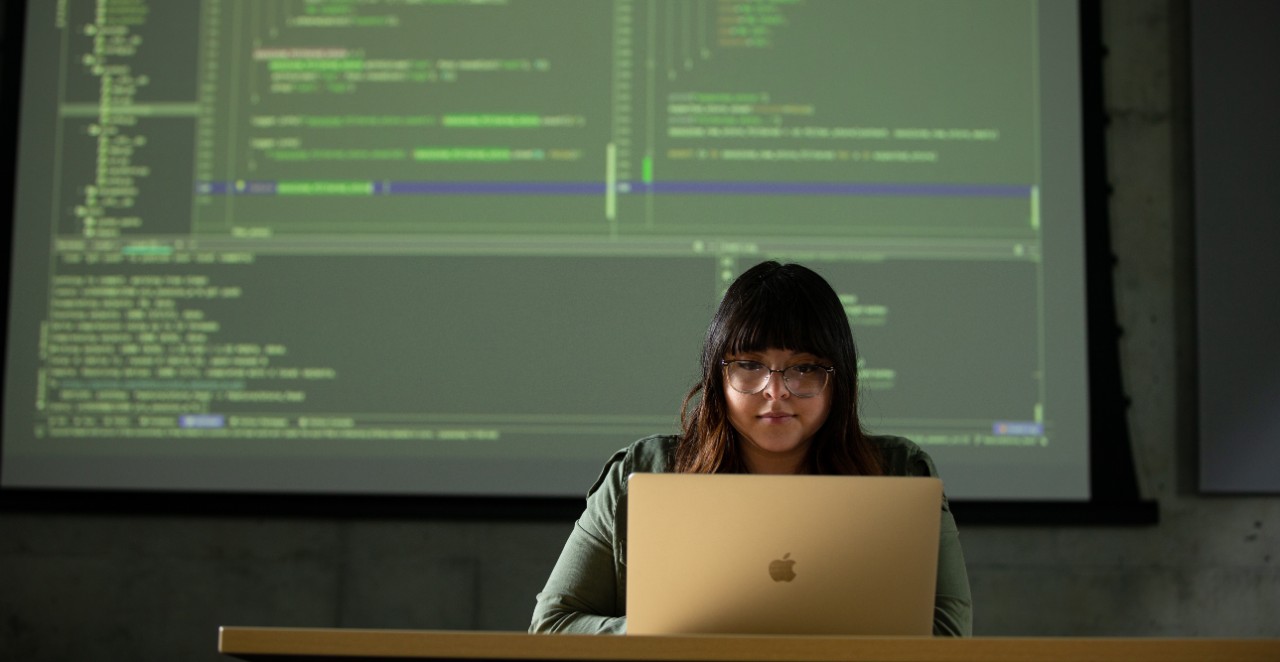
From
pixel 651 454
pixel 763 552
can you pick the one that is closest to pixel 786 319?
pixel 651 454

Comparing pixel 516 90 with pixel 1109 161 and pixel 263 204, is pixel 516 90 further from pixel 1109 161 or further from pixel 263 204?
pixel 1109 161

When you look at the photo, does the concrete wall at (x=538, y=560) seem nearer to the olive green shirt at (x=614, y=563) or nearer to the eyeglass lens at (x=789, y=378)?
the olive green shirt at (x=614, y=563)

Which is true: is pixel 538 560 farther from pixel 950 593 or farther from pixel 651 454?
pixel 950 593

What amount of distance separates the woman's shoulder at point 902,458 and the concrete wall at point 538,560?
4.58 feet

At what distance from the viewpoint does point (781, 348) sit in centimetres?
182

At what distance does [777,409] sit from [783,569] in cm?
51

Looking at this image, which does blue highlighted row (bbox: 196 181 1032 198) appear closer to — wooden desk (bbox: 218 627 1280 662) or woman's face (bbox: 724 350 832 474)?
woman's face (bbox: 724 350 832 474)

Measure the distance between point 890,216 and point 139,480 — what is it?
6.97ft

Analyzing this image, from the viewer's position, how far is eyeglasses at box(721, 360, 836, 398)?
1835 millimetres

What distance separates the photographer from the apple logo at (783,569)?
1.35 m

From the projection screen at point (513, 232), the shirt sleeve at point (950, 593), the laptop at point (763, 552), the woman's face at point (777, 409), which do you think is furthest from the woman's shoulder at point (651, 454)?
the projection screen at point (513, 232)

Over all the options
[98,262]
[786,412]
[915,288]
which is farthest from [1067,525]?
[98,262]

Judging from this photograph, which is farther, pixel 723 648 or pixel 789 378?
pixel 789 378

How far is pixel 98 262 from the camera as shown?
333 centimetres
